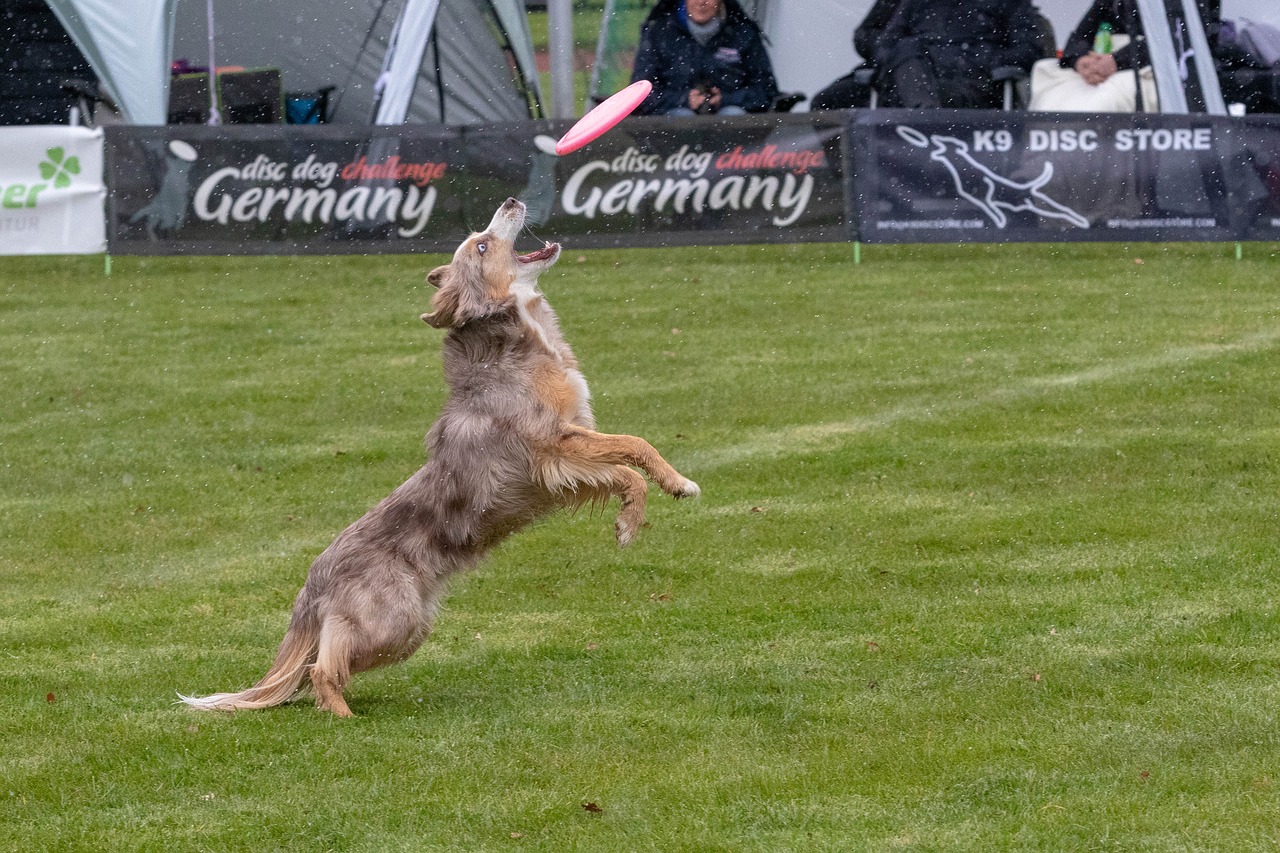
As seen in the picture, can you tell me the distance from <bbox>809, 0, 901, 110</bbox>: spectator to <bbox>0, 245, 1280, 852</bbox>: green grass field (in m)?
4.09

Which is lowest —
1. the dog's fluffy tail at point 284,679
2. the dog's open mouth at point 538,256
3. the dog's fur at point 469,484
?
the dog's fluffy tail at point 284,679

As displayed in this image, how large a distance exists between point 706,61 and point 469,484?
13261 mm

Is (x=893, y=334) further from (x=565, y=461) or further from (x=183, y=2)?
(x=183, y=2)

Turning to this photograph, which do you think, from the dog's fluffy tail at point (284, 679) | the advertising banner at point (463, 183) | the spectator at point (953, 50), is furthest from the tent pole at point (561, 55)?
the dog's fluffy tail at point (284, 679)

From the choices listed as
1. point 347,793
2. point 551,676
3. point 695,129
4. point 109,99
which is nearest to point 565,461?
point 551,676

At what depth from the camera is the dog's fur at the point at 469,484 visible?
6191 millimetres

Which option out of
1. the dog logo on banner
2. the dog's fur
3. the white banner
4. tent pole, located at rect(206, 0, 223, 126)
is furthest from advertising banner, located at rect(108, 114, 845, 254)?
the dog's fur

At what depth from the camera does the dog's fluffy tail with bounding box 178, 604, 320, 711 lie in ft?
20.6

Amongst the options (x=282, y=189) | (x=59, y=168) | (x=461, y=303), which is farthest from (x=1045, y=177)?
(x=461, y=303)

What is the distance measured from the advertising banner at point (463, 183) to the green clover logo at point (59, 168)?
0.45m

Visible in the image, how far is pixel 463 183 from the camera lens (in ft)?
55.5

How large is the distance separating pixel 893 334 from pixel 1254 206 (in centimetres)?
501

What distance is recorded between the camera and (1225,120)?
16.3 m

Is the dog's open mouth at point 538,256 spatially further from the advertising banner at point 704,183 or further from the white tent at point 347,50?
the white tent at point 347,50
